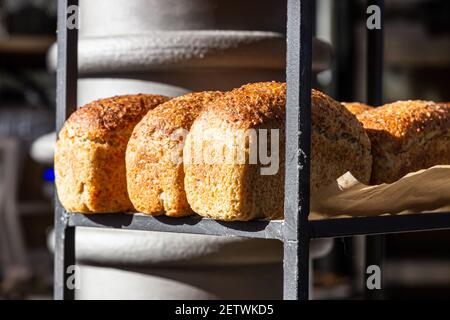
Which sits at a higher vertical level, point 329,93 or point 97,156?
point 329,93

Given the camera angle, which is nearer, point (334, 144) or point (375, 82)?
point (334, 144)

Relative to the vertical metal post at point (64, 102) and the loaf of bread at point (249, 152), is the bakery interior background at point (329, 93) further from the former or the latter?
the loaf of bread at point (249, 152)

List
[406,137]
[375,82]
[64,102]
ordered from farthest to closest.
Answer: [375,82]
[64,102]
[406,137]

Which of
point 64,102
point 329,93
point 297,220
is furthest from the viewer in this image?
point 329,93

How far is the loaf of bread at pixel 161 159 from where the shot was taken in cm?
131

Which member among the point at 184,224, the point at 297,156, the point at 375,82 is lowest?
the point at 184,224

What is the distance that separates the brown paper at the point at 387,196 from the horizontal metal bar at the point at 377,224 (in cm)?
2

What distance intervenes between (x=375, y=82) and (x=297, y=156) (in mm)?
644

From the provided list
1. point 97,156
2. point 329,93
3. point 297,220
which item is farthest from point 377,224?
point 329,93

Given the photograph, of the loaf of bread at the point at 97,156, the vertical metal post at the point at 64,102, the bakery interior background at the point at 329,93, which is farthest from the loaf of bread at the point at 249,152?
the bakery interior background at the point at 329,93

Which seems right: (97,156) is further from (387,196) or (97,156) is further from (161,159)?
(387,196)

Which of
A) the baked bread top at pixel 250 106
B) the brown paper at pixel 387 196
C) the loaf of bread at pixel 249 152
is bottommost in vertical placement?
the brown paper at pixel 387 196

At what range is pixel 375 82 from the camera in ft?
5.73

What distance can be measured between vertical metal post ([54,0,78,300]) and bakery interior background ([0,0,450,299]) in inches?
77.6
